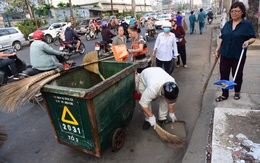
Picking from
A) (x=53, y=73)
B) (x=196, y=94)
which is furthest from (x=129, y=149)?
(x=196, y=94)

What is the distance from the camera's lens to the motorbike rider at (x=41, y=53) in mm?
4258

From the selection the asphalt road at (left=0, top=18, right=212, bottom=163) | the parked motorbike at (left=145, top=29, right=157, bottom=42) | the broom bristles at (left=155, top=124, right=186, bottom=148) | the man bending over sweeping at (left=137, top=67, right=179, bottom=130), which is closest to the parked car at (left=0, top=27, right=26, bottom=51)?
the parked motorbike at (left=145, top=29, right=157, bottom=42)

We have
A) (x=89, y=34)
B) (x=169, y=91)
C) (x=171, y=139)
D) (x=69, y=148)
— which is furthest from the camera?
(x=89, y=34)

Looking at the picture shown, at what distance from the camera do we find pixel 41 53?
4387mm

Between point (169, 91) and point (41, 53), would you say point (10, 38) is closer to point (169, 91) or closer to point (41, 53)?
point (41, 53)

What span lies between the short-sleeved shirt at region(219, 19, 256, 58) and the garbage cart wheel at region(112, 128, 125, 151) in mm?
2105

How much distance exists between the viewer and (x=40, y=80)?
2.47 metres

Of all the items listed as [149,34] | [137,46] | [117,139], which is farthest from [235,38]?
[149,34]

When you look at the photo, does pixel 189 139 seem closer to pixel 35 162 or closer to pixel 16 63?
pixel 35 162

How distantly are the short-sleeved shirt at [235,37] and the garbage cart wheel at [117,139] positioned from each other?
2105mm

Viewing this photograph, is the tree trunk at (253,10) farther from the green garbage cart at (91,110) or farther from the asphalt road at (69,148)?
the green garbage cart at (91,110)

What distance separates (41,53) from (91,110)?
2.89 metres

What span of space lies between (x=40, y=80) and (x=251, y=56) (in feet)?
21.2

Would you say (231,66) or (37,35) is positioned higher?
(37,35)
